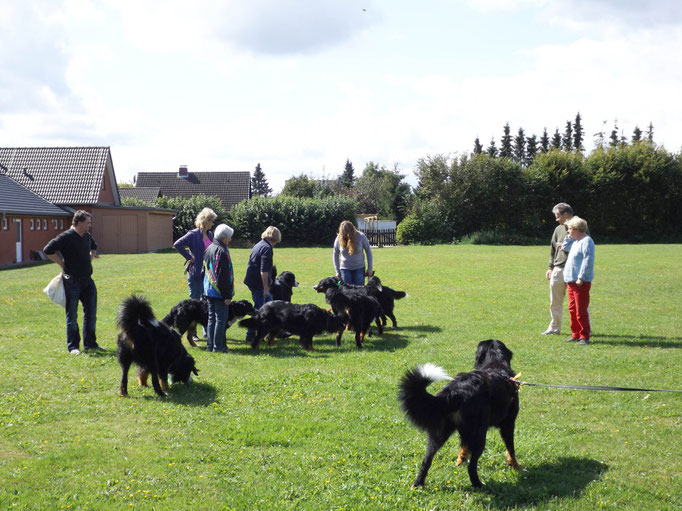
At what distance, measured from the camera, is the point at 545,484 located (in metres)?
3.86

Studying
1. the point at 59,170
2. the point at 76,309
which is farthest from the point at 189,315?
the point at 59,170

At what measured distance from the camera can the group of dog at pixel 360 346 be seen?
3.65m

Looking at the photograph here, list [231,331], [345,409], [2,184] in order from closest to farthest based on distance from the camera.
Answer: [345,409], [231,331], [2,184]

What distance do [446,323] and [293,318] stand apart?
3318 millimetres

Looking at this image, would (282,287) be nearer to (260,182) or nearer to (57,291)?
(57,291)

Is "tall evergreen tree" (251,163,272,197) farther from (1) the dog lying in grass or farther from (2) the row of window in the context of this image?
(1) the dog lying in grass

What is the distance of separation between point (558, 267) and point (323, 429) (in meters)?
5.55

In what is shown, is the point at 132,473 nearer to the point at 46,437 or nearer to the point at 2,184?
the point at 46,437

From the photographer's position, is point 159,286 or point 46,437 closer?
point 46,437

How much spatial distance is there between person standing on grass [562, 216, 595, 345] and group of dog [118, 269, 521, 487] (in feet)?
9.81

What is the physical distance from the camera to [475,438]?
3.65 m

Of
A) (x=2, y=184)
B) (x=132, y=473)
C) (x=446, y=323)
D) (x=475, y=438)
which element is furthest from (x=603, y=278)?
(x=2, y=184)

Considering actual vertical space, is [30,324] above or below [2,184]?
below

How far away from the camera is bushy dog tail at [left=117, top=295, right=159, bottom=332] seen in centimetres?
569
